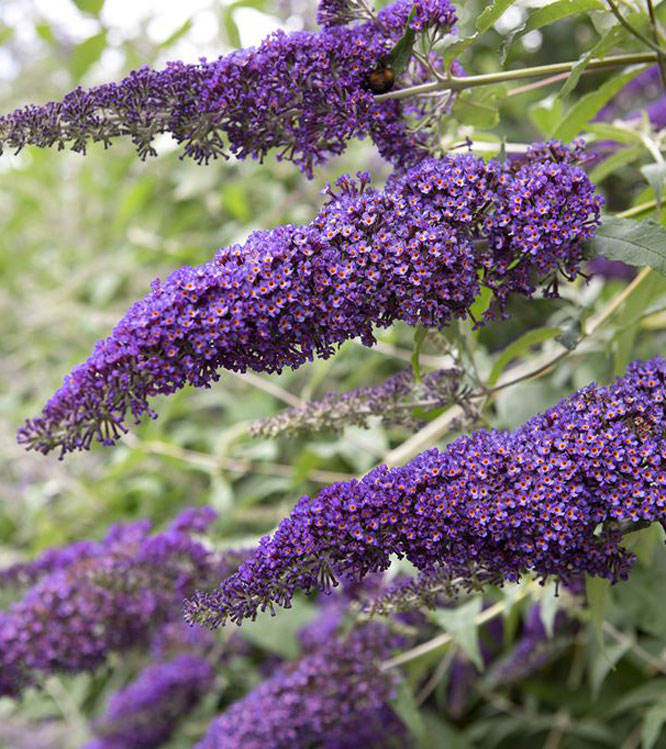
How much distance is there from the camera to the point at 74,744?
9.57 feet

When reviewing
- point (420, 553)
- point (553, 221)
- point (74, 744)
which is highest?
point (553, 221)

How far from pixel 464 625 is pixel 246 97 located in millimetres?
1246

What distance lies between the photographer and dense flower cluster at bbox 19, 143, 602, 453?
4.39 feet

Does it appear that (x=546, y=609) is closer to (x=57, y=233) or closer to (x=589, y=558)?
(x=589, y=558)

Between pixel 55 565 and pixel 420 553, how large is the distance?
150cm

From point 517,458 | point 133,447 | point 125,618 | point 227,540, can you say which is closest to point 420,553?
point 517,458

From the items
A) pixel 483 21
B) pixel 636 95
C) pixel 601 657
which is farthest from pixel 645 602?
pixel 636 95

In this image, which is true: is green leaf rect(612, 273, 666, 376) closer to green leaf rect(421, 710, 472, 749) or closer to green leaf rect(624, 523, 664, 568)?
green leaf rect(624, 523, 664, 568)

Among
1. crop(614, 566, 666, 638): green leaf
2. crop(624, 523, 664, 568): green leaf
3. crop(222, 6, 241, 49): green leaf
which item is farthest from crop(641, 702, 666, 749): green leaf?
crop(222, 6, 241, 49): green leaf

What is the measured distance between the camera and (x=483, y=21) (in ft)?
4.93

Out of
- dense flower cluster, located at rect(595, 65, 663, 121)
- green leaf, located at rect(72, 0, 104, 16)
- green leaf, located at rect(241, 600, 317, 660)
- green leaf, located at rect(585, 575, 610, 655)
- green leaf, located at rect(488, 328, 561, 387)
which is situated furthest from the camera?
dense flower cluster, located at rect(595, 65, 663, 121)

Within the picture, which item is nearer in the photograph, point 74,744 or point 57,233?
point 74,744

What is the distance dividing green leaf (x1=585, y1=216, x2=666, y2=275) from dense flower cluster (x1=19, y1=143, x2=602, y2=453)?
0.08 ft

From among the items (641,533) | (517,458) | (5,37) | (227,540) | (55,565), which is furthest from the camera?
(5,37)
